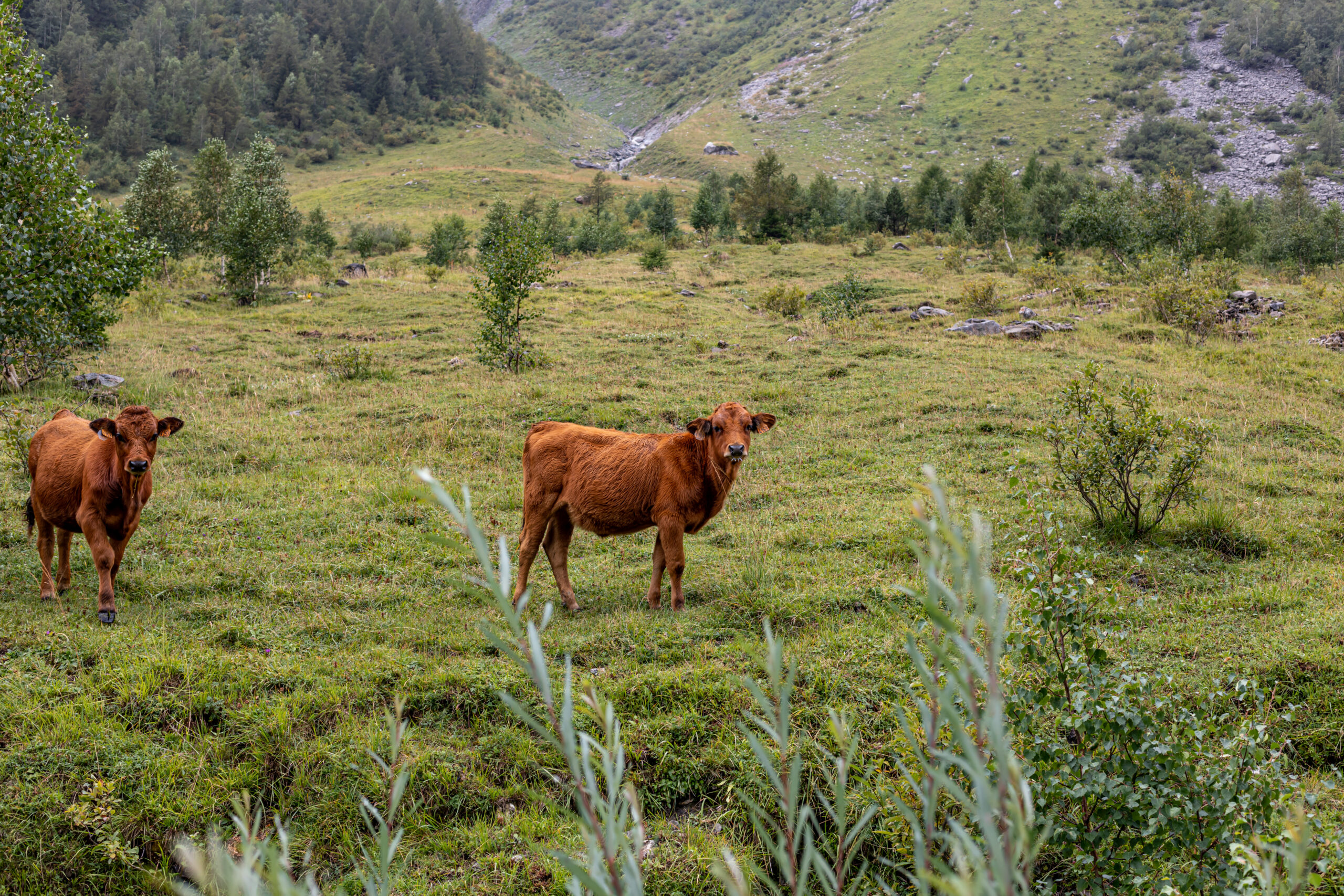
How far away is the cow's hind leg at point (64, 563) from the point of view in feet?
24.1

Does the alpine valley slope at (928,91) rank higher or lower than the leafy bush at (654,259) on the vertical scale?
higher

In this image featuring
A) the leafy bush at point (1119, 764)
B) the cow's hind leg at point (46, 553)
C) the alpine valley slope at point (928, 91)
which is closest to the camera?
the leafy bush at point (1119, 764)

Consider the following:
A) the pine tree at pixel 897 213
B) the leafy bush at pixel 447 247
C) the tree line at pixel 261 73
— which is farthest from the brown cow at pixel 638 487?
the tree line at pixel 261 73

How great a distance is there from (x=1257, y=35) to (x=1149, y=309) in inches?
5714

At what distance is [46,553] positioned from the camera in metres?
7.31

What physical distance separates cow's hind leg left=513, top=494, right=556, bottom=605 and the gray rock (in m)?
18.2

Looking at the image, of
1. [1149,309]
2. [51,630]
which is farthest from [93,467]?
[1149,309]

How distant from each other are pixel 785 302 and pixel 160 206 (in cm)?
3184

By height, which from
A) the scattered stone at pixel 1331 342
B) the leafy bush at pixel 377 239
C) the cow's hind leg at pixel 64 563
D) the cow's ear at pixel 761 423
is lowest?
the leafy bush at pixel 377 239

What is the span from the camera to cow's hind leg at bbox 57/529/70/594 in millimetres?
7344

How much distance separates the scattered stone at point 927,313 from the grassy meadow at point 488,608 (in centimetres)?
602

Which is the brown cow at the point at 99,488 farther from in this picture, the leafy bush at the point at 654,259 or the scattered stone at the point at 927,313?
the leafy bush at the point at 654,259

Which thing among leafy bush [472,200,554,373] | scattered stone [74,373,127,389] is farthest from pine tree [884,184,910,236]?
scattered stone [74,373,127,389]

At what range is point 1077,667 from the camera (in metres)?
3.83
